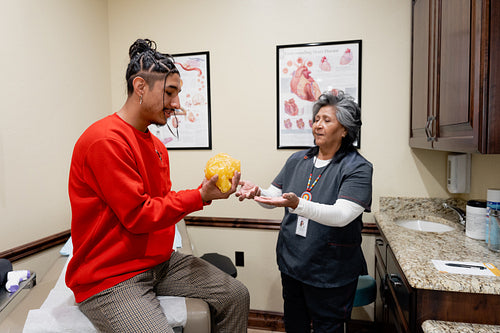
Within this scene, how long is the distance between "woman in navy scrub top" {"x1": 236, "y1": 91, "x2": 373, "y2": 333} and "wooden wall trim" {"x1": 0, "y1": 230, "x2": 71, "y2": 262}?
4.50ft

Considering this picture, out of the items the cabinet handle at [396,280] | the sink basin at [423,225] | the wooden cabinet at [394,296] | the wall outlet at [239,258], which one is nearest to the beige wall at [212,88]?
the wall outlet at [239,258]

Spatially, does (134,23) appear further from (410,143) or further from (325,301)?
(325,301)

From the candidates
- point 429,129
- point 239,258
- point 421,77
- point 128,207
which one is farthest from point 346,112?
point 239,258

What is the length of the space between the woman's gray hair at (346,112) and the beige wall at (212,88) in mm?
592

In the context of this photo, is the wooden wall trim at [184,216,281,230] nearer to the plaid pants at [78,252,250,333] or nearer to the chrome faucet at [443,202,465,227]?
the plaid pants at [78,252,250,333]

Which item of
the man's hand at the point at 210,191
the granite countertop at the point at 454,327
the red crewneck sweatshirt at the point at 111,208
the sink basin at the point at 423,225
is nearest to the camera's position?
the granite countertop at the point at 454,327

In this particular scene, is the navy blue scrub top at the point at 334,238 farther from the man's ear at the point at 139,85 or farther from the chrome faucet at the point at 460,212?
the man's ear at the point at 139,85

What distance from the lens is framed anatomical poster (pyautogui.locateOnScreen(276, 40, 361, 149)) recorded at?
87.7 inches

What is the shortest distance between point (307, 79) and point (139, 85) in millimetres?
1365

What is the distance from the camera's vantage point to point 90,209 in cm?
122

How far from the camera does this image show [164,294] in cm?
147

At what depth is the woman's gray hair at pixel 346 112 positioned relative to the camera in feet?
5.49

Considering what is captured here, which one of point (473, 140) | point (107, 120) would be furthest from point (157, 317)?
point (473, 140)

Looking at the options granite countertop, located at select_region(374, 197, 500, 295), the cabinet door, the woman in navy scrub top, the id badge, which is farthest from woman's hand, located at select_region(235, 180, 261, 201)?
the cabinet door
